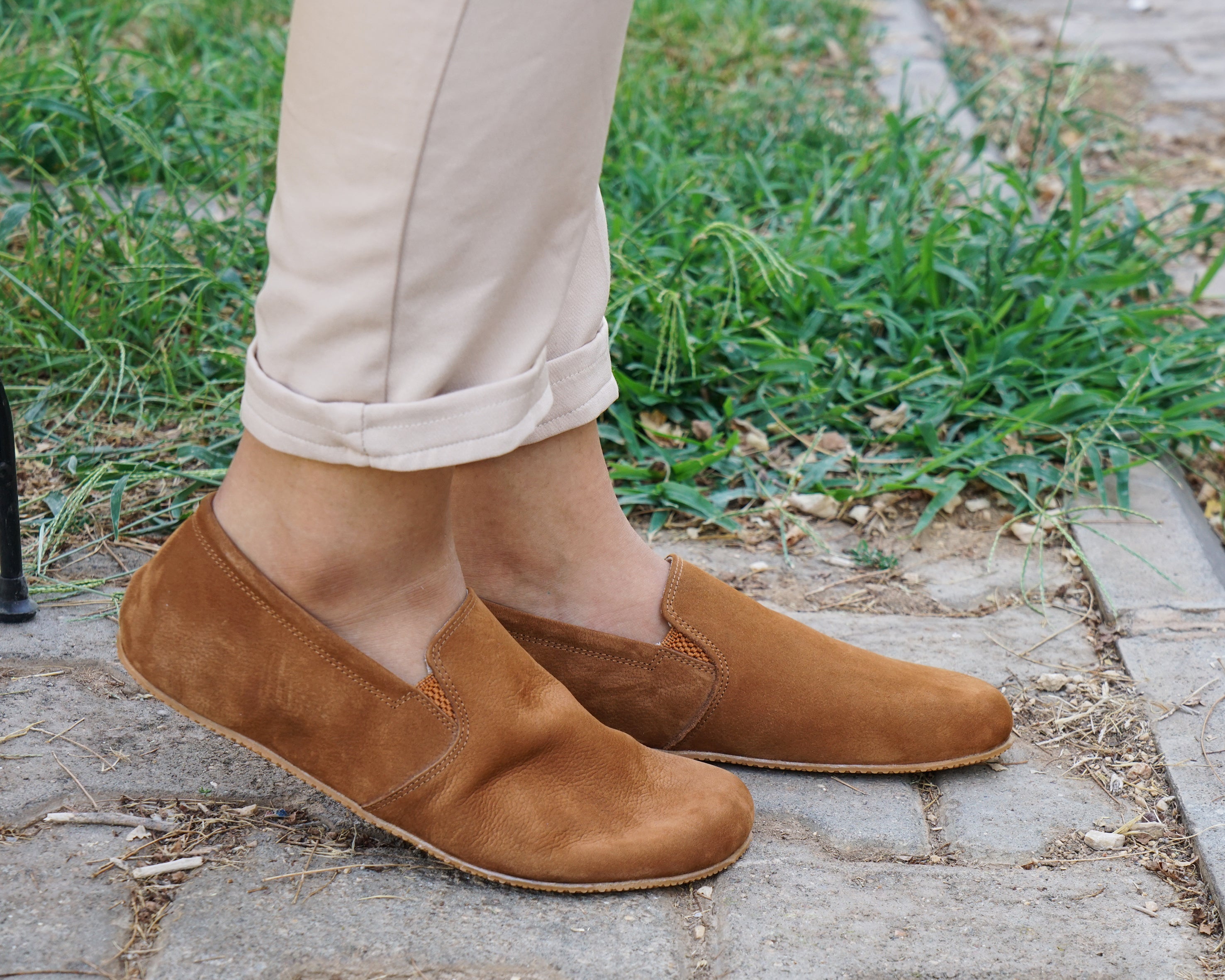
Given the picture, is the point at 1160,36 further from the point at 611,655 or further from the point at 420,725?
the point at 420,725

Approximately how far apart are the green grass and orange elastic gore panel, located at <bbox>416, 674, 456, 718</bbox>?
725 mm

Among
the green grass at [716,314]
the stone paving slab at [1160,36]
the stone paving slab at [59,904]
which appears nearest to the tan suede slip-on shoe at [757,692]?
the stone paving slab at [59,904]

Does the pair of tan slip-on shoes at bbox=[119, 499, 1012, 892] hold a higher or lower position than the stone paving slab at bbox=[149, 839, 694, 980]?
higher

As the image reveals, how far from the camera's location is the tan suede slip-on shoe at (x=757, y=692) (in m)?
1.11

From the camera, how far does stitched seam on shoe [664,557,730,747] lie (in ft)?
3.63

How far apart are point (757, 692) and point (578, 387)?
0.36 metres

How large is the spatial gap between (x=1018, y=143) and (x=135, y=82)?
2315 millimetres

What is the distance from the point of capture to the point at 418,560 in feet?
3.05

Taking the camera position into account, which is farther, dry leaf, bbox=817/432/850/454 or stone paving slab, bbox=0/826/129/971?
dry leaf, bbox=817/432/850/454

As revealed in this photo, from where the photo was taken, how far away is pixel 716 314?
2.00 m

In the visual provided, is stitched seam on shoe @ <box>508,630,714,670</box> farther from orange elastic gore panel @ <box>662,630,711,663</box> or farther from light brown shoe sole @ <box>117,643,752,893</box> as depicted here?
light brown shoe sole @ <box>117,643,752,893</box>

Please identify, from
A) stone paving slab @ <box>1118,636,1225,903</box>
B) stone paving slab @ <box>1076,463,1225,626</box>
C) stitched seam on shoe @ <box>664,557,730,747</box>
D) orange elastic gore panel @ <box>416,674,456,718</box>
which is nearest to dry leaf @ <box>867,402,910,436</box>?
stone paving slab @ <box>1076,463,1225,626</box>

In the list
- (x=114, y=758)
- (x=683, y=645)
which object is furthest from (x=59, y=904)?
(x=683, y=645)

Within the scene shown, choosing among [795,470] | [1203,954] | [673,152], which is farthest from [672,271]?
[1203,954]
